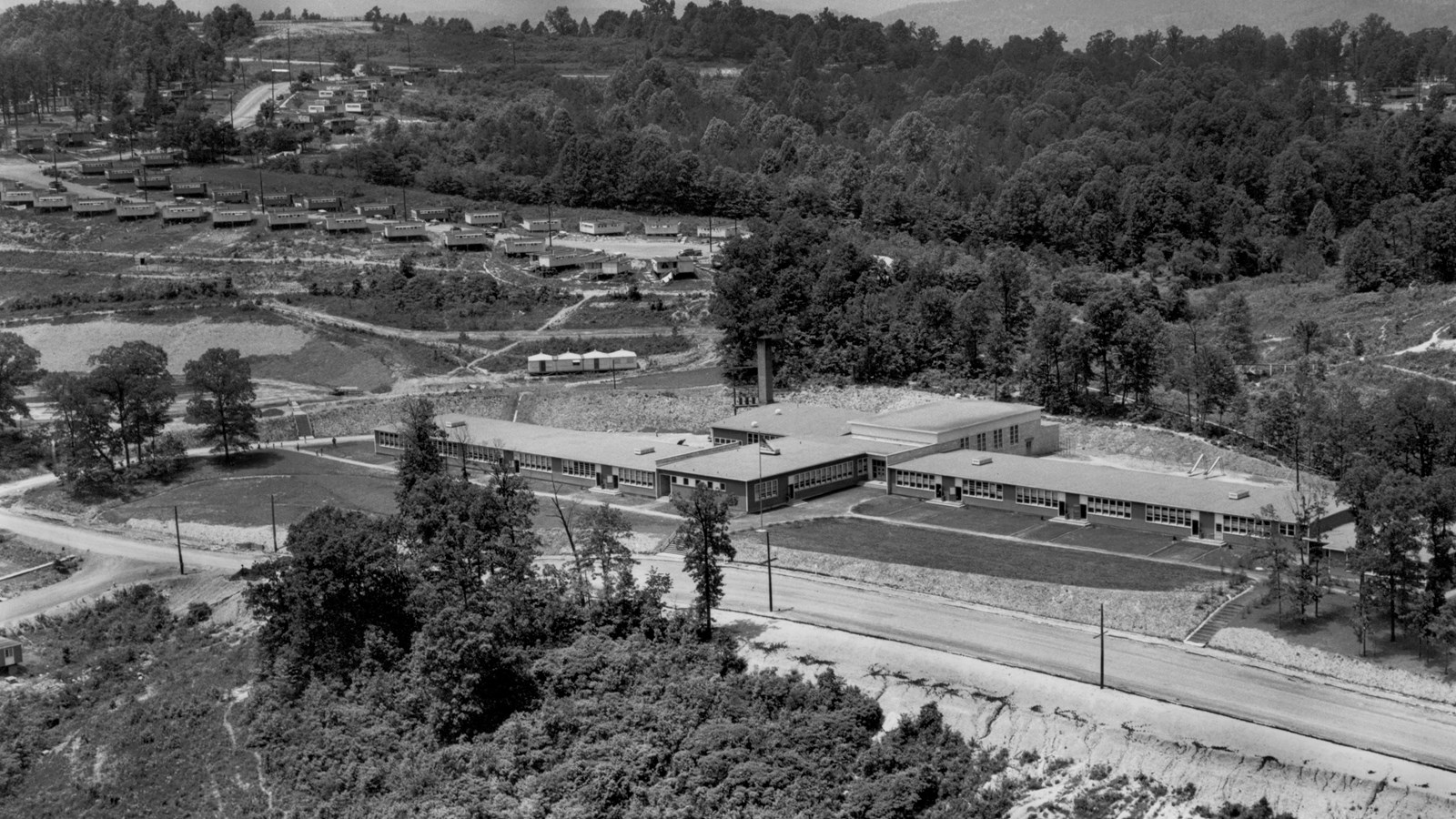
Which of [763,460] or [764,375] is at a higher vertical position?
[764,375]

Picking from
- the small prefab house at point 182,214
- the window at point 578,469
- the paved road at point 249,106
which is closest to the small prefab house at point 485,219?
the small prefab house at point 182,214

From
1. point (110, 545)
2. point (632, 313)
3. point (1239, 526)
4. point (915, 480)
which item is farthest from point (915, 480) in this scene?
point (632, 313)

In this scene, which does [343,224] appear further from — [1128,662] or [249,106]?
[1128,662]

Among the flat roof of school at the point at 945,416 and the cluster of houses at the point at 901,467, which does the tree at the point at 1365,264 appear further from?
the cluster of houses at the point at 901,467

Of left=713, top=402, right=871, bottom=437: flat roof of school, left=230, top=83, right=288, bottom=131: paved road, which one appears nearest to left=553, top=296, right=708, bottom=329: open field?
left=713, top=402, right=871, bottom=437: flat roof of school

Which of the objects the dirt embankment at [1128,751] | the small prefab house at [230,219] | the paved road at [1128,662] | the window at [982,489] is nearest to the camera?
the dirt embankment at [1128,751]

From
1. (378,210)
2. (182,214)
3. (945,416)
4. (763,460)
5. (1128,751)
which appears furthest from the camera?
(378,210)

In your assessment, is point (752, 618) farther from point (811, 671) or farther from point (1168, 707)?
point (1168, 707)
